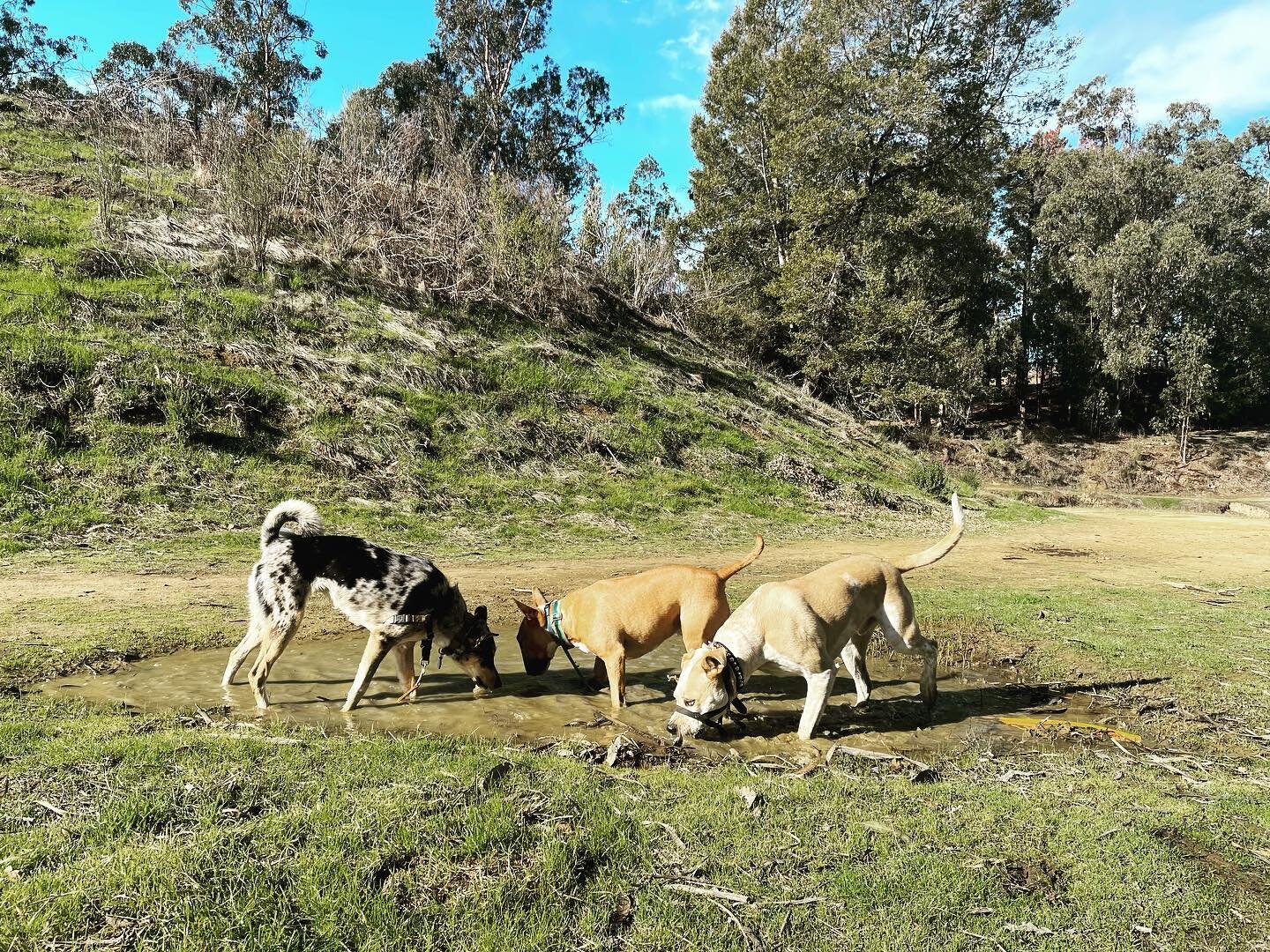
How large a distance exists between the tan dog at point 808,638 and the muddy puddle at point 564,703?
0.32 metres

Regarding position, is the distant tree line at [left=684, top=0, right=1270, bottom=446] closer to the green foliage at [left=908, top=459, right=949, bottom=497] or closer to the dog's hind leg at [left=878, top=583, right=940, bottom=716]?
the green foliage at [left=908, top=459, right=949, bottom=497]

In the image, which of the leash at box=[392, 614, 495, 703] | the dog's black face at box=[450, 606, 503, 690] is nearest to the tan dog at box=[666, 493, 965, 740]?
the dog's black face at box=[450, 606, 503, 690]

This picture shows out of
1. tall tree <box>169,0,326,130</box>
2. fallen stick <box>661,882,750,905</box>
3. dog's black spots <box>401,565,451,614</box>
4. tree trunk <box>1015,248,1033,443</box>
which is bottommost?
fallen stick <box>661,882,750,905</box>

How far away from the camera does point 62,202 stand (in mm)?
23125

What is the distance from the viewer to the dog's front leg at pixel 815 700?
253 inches

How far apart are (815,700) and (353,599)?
4.66m

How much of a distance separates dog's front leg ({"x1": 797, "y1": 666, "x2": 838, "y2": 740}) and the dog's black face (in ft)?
10.9

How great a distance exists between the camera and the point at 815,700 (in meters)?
6.45

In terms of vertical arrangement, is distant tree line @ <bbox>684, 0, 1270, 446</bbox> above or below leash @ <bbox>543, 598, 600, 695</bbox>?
above

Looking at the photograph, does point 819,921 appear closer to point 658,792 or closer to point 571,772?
point 658,792

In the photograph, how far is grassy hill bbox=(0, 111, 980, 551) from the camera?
15.6 meters

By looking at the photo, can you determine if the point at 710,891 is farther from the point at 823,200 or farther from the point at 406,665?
the point at 823,200

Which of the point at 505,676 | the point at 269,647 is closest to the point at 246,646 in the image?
the point at 269,647

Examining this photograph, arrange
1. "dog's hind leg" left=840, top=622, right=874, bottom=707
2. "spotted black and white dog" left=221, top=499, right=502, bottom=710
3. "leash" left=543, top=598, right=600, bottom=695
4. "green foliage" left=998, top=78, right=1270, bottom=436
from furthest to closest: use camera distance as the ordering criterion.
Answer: "green foliage" left=998, top=78, right=1270, bottom=436 → "leash" left=543, top=598, right=600, bottom=695 → "dog's hind leg" left=840, top=622, right=874, bottom=707 → "spotted black and white dog" left=221, top=499, right=502, bottom=710
